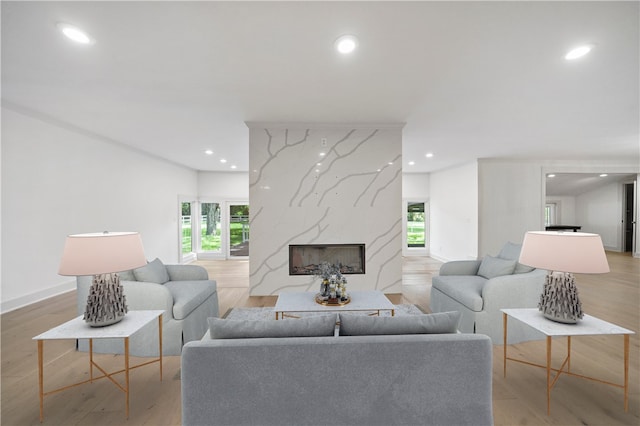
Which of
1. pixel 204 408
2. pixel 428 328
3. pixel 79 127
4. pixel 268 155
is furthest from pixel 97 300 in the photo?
pixel 79 127

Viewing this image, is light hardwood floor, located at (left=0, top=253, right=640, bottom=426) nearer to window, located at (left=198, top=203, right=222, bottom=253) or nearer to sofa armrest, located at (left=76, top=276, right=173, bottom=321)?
sofa armrest, located at (left=76, top=276, right=173, bottom=321)

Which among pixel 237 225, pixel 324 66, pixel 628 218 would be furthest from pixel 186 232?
pixel 628 218

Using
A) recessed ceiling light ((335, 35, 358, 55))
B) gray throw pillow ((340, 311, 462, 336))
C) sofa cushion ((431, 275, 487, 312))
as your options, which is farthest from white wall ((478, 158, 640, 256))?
gray throw pillow ((340, 311, 462, 336))

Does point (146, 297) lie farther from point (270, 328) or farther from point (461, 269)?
point (461, 269)

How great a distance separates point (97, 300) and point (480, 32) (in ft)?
11.0

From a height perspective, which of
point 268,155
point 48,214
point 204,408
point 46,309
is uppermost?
point 268,155

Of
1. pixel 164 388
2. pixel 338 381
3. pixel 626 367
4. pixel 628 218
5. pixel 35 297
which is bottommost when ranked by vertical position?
pixel 164 388

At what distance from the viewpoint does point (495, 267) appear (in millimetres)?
3242

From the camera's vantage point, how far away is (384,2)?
1.79 meters

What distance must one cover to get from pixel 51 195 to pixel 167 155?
262 cm

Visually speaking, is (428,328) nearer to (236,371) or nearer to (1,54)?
(236,371)

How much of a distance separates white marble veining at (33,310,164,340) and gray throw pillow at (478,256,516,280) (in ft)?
11.3

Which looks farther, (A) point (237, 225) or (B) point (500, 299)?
(A) point (237, 225)

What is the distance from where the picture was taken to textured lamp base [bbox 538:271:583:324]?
1962 millimetres
